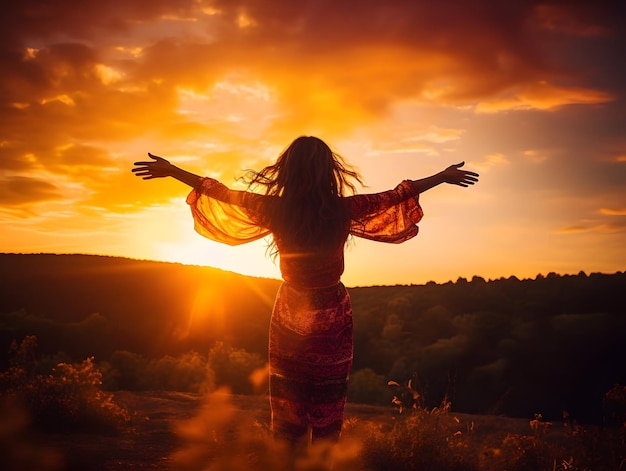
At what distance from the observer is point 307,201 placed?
320 centimetres

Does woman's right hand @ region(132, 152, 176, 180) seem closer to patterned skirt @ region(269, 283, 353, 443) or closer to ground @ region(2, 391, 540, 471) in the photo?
patterned skirt @ region(269, 283, 353, 443)

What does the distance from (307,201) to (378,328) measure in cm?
1862

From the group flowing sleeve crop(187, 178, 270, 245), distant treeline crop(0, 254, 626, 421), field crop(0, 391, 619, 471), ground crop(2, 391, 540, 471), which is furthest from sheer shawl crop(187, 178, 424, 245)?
distant treeline crop(0, 254, 626, 421)

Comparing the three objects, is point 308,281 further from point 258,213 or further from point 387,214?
point 387,214

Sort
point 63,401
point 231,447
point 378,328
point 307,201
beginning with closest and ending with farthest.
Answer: point 307,201 < point 231,447 < point 63,401 < point 378,328

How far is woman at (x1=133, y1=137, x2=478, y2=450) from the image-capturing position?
10.5 ft

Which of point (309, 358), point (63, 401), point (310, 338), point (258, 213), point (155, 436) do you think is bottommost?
point (155, 436)

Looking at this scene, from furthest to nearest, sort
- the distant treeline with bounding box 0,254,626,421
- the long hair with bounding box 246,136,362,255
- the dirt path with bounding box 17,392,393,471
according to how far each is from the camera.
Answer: the distant treeline with bounding box 0,254,626,421, the dirt path with bounding box 17,392,393,471, the long hair with bounding box 246,136,362,255

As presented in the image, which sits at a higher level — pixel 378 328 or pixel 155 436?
pixel 378 328

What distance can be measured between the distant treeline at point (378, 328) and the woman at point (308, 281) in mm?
11710

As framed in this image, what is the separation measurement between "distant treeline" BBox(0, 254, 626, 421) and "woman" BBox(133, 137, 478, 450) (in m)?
11.7

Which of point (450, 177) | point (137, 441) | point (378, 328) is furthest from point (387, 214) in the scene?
point (378, 328)

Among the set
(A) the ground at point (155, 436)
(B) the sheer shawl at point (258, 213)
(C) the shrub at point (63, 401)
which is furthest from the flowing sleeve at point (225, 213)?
(C) the shrub at point (63, 401)

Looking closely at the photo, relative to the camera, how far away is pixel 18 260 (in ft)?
74.1
